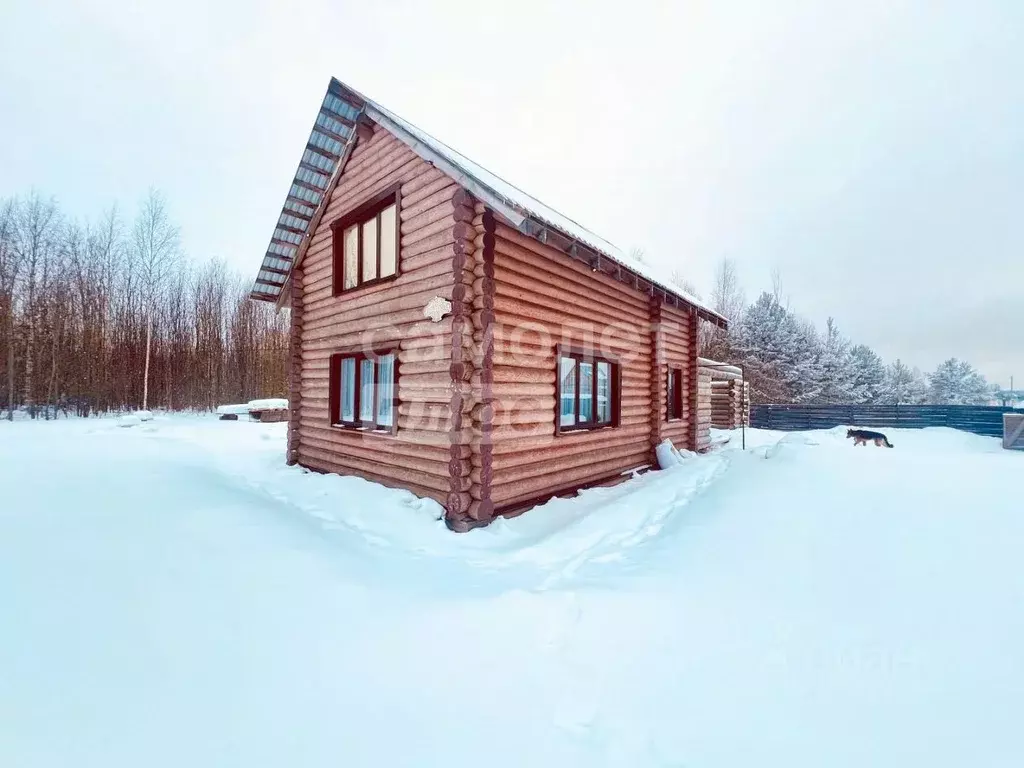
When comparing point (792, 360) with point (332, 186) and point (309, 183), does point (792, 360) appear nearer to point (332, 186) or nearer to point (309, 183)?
point (332, 186)

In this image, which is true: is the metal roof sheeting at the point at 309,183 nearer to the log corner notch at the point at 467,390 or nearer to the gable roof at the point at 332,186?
the gable roof at the point at 332,186

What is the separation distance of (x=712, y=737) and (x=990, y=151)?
34.6 meters

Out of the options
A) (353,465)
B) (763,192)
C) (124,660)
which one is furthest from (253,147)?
(124,660)

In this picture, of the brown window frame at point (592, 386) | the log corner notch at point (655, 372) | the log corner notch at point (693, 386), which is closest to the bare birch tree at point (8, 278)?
the brown window frame at point (592, 386)

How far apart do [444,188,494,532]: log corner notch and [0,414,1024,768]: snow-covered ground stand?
427mm

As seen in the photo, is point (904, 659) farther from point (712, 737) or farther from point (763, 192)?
point (763, 192)

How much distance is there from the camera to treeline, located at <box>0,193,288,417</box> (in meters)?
20.3

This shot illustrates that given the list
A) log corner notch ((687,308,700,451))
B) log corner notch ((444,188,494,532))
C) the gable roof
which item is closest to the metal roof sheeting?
the gable roof

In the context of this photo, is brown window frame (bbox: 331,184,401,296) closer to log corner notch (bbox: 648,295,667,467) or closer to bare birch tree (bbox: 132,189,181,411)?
log corner notch (bbox: 648,295,667,467)

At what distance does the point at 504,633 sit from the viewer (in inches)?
138

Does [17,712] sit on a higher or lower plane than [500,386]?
lower

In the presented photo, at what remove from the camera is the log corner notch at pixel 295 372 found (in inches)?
388

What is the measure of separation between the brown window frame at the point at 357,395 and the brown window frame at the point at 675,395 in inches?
314

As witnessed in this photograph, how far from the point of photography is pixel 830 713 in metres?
2.64
